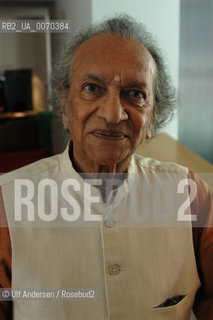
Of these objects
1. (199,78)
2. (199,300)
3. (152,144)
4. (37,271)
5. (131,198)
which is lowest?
(199,300)

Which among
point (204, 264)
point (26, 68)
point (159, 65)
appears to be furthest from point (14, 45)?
point (204, 264)

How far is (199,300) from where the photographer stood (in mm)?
802

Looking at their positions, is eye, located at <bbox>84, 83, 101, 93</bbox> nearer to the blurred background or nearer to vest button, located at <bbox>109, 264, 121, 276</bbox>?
the blurred background

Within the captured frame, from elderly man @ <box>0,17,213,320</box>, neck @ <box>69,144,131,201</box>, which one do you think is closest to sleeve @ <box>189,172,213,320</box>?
elderly man @ <box>0,17,213,320</box>

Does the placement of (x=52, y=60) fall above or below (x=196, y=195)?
above

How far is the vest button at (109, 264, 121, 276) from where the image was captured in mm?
712

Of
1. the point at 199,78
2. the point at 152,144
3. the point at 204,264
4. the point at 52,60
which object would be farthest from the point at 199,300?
the point at 52,60

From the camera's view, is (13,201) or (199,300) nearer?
(13,201)

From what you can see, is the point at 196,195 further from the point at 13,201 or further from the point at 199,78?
the point at 13,201

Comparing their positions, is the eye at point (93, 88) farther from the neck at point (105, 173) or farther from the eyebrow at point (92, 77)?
the neck at point (105, 173)

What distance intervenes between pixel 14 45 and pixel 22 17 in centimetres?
5

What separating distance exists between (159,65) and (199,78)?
0.12m

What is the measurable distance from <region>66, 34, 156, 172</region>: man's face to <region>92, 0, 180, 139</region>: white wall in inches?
2.4

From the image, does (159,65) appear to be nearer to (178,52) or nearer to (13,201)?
(178,52)
